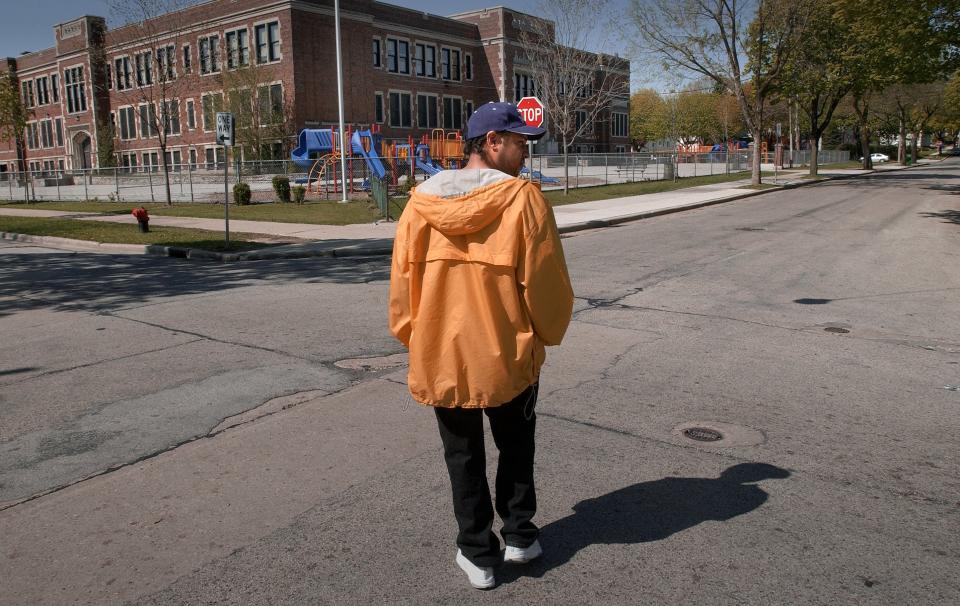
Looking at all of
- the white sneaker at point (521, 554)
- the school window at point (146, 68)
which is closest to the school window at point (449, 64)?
the school window at point (146, 68)

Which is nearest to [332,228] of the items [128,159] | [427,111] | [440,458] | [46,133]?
[440,458]

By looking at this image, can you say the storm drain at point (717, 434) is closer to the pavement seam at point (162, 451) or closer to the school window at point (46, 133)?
the pavement seam at point (162, 451)

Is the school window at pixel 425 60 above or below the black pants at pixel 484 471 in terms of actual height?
above

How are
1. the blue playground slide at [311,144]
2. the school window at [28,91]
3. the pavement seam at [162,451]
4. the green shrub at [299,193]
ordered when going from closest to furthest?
the pavement seam at [162,451], the green shrub at [299,193], the blue playground slide at [311,144], the school window at [28,91]

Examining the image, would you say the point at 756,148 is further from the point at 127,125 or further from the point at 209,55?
the point at 127,125

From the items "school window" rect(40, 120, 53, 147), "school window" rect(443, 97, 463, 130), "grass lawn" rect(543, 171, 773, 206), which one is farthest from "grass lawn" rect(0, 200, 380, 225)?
"school window" rect(40, 120, 53, 147)

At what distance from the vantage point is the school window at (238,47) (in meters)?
47.1

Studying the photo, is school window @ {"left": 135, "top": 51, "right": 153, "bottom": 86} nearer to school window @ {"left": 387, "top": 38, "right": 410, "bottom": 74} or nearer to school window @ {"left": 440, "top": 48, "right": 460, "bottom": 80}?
school window @ {"left": 387, "top": 38, "right": 410, "bottom": 74}

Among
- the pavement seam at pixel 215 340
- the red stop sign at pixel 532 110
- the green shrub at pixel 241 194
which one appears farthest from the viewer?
the green shrub at pixel 241 194

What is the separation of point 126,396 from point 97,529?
222cm

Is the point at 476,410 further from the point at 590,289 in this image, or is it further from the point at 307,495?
the point at 590,289

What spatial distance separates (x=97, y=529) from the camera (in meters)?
3.62

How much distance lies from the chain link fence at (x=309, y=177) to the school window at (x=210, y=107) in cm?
297

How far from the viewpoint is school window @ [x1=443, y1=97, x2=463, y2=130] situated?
5700 cm
